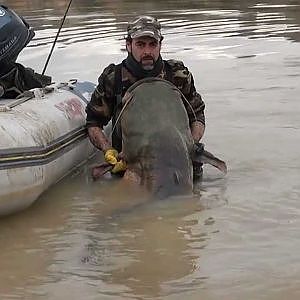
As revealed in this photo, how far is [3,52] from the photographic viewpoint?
20.7ft

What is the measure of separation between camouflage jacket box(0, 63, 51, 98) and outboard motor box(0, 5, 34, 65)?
0.37 feet

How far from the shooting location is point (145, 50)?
5.75 meters

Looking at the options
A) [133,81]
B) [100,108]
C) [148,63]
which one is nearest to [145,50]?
[148,63]

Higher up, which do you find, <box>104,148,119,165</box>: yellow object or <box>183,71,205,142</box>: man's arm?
<box>183,71,205,142</box>: man's arm

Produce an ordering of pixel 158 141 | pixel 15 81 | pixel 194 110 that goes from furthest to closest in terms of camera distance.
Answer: pixel 15 81 < pixel 194 110 < pixel 158 141

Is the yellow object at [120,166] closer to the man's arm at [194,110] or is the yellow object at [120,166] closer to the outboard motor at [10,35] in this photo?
the man's arm at [194,110]

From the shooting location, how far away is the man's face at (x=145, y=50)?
5.71 meters

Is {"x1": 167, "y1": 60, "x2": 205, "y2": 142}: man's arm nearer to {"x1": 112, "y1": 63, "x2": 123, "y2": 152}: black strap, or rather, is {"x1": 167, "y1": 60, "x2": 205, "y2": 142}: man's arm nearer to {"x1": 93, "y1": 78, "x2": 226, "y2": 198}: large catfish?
{"x1": 93, "y1": 78, "x2": 226, "y2": 198}: large catfish

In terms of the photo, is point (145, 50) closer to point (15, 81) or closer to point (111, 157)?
point (111, 157)

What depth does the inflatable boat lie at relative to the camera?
4941 mm

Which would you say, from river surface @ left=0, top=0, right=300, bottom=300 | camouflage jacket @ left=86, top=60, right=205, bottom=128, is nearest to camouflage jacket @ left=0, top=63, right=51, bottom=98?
camouflage jacket @ left=86, top=60, right=205, bottom=128

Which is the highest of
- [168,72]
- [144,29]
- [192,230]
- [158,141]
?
[144,29]

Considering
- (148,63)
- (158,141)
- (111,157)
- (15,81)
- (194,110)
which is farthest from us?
(15,81)

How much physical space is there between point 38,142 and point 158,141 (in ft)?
2.74
